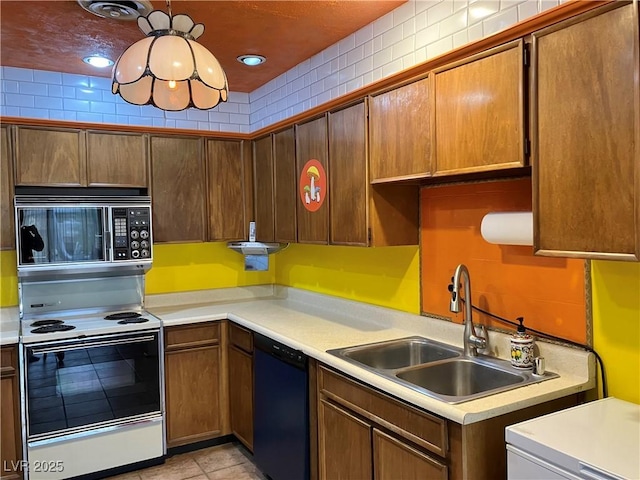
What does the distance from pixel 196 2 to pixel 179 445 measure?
2660 millimetres

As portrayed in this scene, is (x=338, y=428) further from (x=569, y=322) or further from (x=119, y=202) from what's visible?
(x=119, y=202)

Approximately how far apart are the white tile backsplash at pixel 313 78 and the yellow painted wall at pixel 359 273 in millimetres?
984

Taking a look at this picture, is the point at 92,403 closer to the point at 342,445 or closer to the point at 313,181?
the point at 342,445

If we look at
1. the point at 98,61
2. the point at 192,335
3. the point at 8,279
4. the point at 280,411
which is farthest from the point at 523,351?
the point at 8,279

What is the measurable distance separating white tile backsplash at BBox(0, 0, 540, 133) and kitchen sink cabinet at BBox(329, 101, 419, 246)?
0.34 m

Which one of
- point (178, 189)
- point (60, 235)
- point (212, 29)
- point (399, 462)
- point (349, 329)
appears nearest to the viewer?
point (399, 462)

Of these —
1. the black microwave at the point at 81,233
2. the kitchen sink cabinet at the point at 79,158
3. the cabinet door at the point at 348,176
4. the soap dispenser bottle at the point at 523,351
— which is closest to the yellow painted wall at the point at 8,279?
the black microwave at the point at 81,233

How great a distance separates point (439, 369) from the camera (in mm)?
2303

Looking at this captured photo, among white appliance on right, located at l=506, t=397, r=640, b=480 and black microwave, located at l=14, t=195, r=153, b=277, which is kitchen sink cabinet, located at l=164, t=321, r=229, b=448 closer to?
black microwave, located at l=14, t=195, r=153, b=277

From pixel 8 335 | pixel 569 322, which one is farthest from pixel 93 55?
pixel 569 322

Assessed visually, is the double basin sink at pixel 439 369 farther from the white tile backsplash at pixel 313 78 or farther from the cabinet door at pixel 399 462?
the white tile backsplash at pixel 313 78

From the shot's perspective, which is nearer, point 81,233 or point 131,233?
point 81,233

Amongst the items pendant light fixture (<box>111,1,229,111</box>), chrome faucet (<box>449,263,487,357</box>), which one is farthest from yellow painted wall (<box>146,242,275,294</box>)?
chrome faucet (<box>449,263,487,357</box>)

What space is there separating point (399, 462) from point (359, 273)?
57.4 inches
